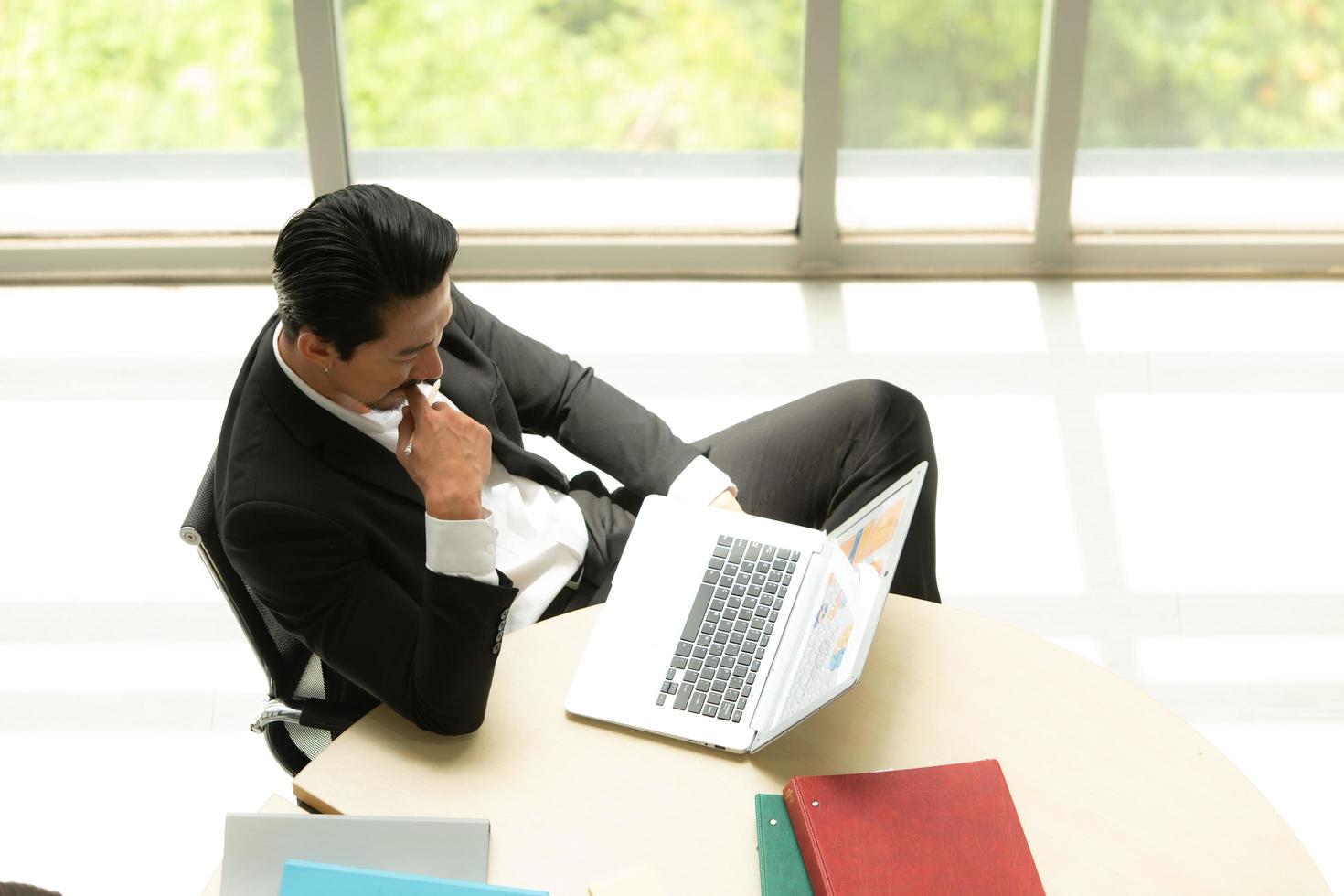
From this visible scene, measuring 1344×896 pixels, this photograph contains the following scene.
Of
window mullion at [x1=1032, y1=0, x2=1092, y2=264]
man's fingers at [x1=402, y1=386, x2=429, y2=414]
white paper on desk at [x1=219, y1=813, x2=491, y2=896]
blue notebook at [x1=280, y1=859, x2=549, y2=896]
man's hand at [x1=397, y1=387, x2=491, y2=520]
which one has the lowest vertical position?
blue notebook at [x1=280, y1=859, x2=549, y2=896]

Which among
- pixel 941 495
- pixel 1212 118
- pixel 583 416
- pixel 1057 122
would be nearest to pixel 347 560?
pixel 583 416

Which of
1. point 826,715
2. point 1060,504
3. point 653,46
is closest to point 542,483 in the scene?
point 826,715

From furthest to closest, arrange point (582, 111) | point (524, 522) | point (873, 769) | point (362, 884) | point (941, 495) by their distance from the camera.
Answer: point (582, 111) < point (941, 495) < point (524, 522) < point (873, 769) < point (362, 884)

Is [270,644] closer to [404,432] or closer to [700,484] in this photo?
[404,432]

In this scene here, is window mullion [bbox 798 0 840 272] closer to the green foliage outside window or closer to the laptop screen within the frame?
the green foliage outside window

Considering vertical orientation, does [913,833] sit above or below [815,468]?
below

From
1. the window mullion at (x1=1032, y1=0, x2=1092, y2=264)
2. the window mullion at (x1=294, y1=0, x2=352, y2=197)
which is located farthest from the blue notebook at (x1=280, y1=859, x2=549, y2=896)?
the window mullion at (x1=1032, y1=0, x2=1092, y2=264)

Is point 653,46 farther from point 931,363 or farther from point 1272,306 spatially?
point 1272,306

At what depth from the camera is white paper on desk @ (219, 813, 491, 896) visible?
4.75ft

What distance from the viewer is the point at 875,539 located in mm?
1643

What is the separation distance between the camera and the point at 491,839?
151 cm

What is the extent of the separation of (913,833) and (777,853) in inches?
5.9

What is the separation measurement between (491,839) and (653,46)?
234 cm

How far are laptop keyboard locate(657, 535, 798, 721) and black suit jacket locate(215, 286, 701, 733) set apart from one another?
0.78 feet
